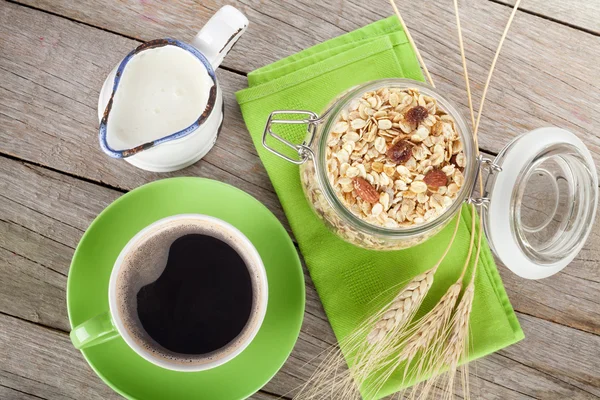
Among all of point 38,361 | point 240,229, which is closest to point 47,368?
point 38,361

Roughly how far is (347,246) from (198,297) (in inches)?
11.1

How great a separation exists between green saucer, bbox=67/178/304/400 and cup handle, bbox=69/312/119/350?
0.10 m

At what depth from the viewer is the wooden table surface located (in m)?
1.05

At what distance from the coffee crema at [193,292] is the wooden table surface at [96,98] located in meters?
0.17

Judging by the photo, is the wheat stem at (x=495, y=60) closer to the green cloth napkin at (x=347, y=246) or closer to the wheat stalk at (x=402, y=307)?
the green cloth napkin at (x=347, y=246)

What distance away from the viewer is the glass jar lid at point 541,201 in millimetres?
797

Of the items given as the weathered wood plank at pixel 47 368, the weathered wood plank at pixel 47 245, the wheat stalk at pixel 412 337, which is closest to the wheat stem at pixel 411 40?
the wheat stalk at pixel 412 337

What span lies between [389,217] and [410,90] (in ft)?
0.65

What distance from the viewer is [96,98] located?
105 cm

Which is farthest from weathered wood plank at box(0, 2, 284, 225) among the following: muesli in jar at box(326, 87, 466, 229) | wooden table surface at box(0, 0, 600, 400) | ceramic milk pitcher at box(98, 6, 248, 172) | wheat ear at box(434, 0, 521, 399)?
wheat ear at box(434, 0, 521, 399)

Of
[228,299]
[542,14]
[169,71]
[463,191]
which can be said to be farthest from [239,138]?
[542,14]

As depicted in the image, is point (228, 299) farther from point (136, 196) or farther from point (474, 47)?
point (474, 47)

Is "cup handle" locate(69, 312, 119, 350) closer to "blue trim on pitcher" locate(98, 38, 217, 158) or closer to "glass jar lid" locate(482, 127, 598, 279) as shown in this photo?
"blue trim on pitcher" locate(98, 38, 217, 158)

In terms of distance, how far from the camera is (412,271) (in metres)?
1.01
